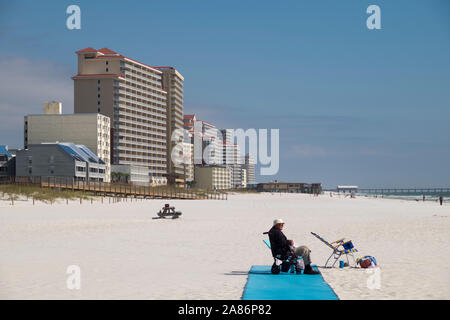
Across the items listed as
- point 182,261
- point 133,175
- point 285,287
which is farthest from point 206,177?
point 285,287

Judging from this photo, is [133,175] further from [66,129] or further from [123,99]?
[66,129]

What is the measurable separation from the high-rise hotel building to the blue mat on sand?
120 m

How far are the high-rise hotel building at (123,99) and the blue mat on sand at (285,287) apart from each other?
4716 inches

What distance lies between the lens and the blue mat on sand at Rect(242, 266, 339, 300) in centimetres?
821

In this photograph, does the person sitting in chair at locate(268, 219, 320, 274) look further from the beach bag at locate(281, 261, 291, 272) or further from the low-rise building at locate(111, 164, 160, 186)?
the low-rise building at locate(111, 164, 160, 186)

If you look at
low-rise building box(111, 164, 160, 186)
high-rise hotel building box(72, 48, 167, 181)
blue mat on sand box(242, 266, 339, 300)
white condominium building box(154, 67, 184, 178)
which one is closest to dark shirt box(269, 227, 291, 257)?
blue mat on sand box(242, 266, 339, 300)

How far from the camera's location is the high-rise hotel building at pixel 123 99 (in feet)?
417

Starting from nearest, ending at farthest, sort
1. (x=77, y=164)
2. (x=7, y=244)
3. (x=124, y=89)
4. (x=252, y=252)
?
(x=252, y=252), (x=7, y=244), (x=77, y=164), (x=124, y=89)

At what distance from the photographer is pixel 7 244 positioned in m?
15.7

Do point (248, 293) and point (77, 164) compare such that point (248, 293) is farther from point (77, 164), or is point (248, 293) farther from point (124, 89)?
point (124, 89)

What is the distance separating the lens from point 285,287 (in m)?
9.02

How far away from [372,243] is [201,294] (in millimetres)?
9338

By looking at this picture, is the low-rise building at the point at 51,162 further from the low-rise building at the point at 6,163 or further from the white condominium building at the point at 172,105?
the white condominium building at the point at 172,105
